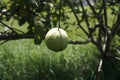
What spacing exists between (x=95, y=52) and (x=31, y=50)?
0.91m

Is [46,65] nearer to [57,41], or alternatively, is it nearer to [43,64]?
[43,64]

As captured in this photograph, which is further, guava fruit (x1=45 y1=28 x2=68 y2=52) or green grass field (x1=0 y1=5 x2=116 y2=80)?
green grass field (x1=0 y1=5 x2=116 y2=80)

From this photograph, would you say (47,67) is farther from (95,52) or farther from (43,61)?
(95,52)

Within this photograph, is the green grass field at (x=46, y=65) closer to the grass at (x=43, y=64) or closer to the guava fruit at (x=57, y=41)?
the grass at (x=43, y=64)

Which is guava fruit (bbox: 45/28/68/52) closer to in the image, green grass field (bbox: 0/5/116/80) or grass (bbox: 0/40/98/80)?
green grass field (bbox: 0/5/116/80)

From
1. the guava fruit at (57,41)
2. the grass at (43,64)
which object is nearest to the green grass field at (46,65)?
the grass at (43,64)

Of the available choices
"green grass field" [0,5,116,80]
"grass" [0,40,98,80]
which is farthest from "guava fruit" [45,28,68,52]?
"grass" [0,40,98,80]

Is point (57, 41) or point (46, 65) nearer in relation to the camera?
point (57, 41)

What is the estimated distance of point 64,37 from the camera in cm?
105

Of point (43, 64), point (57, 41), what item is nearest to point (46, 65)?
point (43, 64)

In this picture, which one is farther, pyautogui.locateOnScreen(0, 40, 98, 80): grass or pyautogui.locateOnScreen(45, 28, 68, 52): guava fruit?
pyautogui.locateOnScreen(0, 40, 98, 80): grass

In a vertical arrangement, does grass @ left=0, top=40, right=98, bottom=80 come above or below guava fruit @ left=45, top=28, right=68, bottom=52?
below

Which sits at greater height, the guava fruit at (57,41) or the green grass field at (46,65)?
the guava fruit at (57,41)

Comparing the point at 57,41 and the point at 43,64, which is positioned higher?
the point at 57,41
